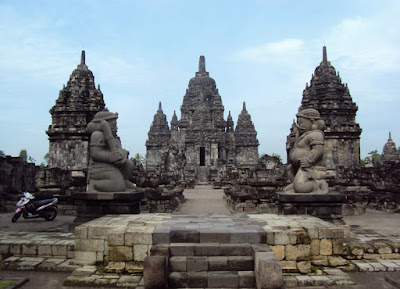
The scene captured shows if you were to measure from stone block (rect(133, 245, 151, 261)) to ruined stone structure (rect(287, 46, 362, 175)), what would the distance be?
17.3m

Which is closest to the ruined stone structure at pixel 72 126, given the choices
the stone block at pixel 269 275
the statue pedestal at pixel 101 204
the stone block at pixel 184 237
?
the statue pedestal at pixel 101 204

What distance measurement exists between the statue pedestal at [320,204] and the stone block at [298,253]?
191 centimetres

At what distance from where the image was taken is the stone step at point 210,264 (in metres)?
4.77

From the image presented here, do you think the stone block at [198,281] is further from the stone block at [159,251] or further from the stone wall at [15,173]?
the stone wall at [15,173]

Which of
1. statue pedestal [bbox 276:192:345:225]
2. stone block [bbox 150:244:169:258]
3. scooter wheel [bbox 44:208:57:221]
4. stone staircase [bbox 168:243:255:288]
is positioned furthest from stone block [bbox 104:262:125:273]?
scooter wheel [bbox 44:208:57:221]

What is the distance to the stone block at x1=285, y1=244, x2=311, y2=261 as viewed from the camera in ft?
16.9

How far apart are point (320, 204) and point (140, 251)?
3.64 meters

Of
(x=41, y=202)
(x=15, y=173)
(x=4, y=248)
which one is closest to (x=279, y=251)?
(x=4, y=248)

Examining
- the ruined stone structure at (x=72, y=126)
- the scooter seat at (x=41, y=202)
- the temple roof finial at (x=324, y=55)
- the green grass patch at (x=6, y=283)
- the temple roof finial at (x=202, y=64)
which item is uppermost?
the temple roof finial at (x=202, y=64)

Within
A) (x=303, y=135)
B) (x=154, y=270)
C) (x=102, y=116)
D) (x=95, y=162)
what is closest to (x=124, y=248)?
(x=154, y=270)

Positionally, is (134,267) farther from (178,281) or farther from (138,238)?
(178,281)

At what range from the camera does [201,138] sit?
4497cm

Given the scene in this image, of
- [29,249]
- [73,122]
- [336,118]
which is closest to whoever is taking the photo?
[29,249]

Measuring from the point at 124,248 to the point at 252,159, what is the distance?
45169mm
